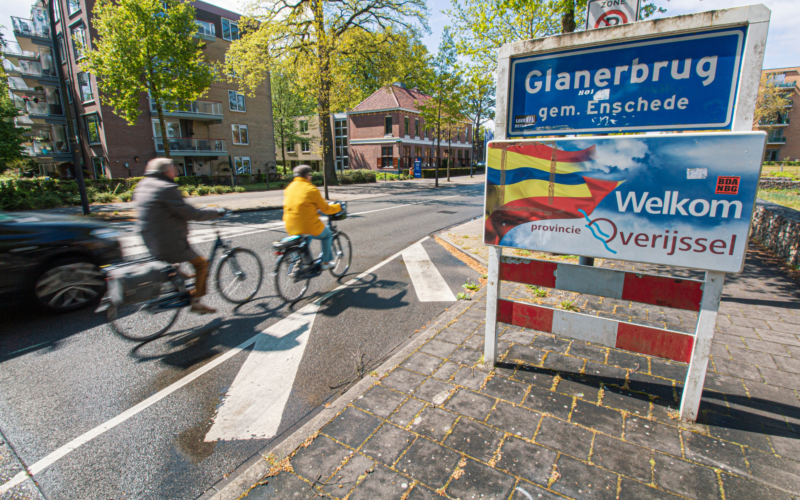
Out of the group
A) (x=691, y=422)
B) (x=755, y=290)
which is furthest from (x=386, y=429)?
(x=755, y=290)

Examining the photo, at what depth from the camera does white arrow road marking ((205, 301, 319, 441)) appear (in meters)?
2.81

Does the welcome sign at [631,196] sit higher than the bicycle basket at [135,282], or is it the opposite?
the welcome sign at [631,196]

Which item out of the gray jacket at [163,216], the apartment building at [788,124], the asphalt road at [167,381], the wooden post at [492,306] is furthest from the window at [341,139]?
the apartment building at [788,124]

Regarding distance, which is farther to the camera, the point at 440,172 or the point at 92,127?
the point at 440,172

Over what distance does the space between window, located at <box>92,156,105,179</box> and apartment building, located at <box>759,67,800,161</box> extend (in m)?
89.8

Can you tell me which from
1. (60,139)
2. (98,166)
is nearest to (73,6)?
(98,166)

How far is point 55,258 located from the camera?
4.70m

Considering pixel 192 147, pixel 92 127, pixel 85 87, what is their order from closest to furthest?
pixel 85 87
pixel 92 127
pixel 192 147

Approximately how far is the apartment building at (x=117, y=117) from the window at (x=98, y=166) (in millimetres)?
81

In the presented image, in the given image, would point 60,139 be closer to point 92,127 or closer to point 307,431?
point 92,127

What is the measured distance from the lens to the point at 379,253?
8.14 m

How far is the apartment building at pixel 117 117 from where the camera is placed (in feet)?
95.2

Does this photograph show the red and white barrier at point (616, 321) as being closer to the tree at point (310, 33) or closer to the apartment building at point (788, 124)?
the tree at point (310, 33)

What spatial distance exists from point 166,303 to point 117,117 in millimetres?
32692
